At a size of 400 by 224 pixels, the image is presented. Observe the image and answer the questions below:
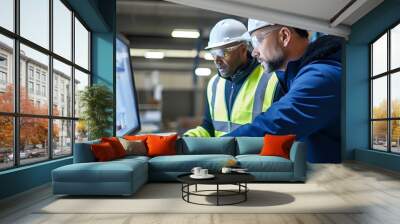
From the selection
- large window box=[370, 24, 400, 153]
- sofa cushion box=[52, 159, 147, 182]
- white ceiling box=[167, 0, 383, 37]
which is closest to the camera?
sofa cushion box=[52, 159, 147, 182]

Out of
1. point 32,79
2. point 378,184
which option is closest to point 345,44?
point 378,184

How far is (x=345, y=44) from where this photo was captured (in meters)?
8.26

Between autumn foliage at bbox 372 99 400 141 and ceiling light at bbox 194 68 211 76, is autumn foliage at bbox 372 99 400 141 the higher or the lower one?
the lower one

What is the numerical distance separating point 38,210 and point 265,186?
9.74 feet

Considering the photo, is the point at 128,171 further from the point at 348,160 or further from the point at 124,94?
the point at 348,160

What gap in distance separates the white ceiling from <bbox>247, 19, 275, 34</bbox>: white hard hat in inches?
24.0

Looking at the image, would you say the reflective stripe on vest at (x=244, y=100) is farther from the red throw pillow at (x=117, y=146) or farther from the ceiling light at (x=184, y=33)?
the red throw pillow at (x=117, y=146)

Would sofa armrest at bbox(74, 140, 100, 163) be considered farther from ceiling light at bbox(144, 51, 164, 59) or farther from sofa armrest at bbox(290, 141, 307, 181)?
ceiling light at bbox(144, 51, 164, 59)

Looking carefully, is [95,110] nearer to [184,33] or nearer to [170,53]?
[170,53]

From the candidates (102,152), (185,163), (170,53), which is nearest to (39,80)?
(102,152)

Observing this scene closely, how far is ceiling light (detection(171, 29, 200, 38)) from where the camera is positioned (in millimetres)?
8070

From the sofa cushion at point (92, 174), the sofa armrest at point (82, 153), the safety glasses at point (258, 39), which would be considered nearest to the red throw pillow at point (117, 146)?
the sofa armrest at point (82, 153)

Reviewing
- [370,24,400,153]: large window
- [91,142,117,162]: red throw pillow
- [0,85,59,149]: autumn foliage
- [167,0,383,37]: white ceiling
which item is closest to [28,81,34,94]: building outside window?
[0,85,59,149]: autumn foliage

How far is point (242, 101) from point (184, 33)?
1984 mm
